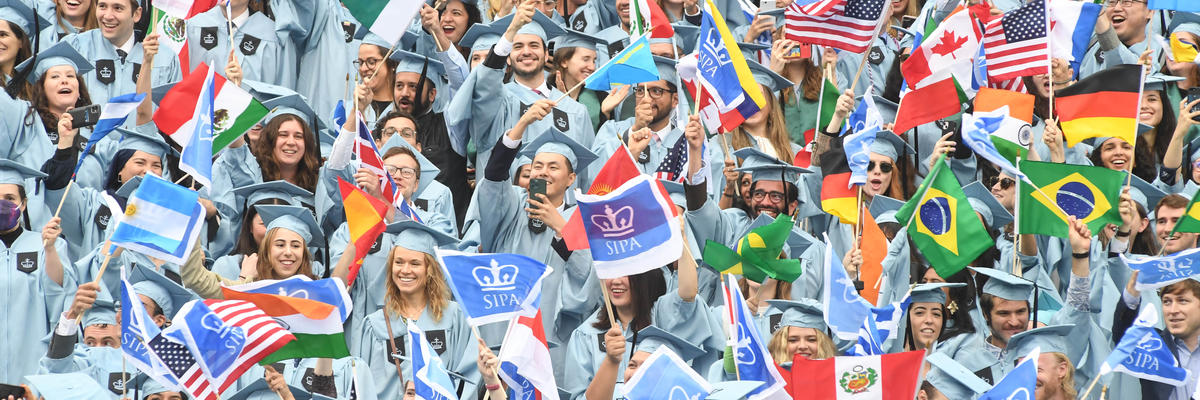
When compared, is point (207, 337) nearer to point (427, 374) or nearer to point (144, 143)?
point (427, 374)

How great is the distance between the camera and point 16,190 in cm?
1178

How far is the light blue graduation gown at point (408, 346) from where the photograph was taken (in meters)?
11.5

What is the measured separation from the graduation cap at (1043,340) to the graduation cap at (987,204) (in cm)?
118

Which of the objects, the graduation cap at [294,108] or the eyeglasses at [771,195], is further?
the graduation cap at [294,108]

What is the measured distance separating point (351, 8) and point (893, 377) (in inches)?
144

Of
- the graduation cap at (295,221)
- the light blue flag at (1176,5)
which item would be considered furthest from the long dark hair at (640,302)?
the light blue flag at (1176,5)

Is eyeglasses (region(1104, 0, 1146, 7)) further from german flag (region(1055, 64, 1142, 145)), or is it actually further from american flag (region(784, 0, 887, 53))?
american flag (region(784, 0, 887, 53))

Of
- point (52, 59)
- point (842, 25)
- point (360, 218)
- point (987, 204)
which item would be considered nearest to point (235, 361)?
point (360, 218)

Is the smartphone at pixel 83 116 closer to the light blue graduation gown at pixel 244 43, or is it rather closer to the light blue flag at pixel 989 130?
the light blue graduation gown at pixel 244 43

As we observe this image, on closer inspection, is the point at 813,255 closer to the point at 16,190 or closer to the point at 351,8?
the point at 351,8

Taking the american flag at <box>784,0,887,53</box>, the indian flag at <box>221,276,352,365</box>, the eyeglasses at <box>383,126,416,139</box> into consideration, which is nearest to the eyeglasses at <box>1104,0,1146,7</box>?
the american flag at <box>784,0,887,53</box>

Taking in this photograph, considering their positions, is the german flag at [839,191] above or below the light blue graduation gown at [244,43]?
below

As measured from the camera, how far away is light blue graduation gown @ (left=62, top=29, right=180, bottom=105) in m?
13.5

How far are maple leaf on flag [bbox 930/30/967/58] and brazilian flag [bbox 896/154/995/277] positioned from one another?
136cm
